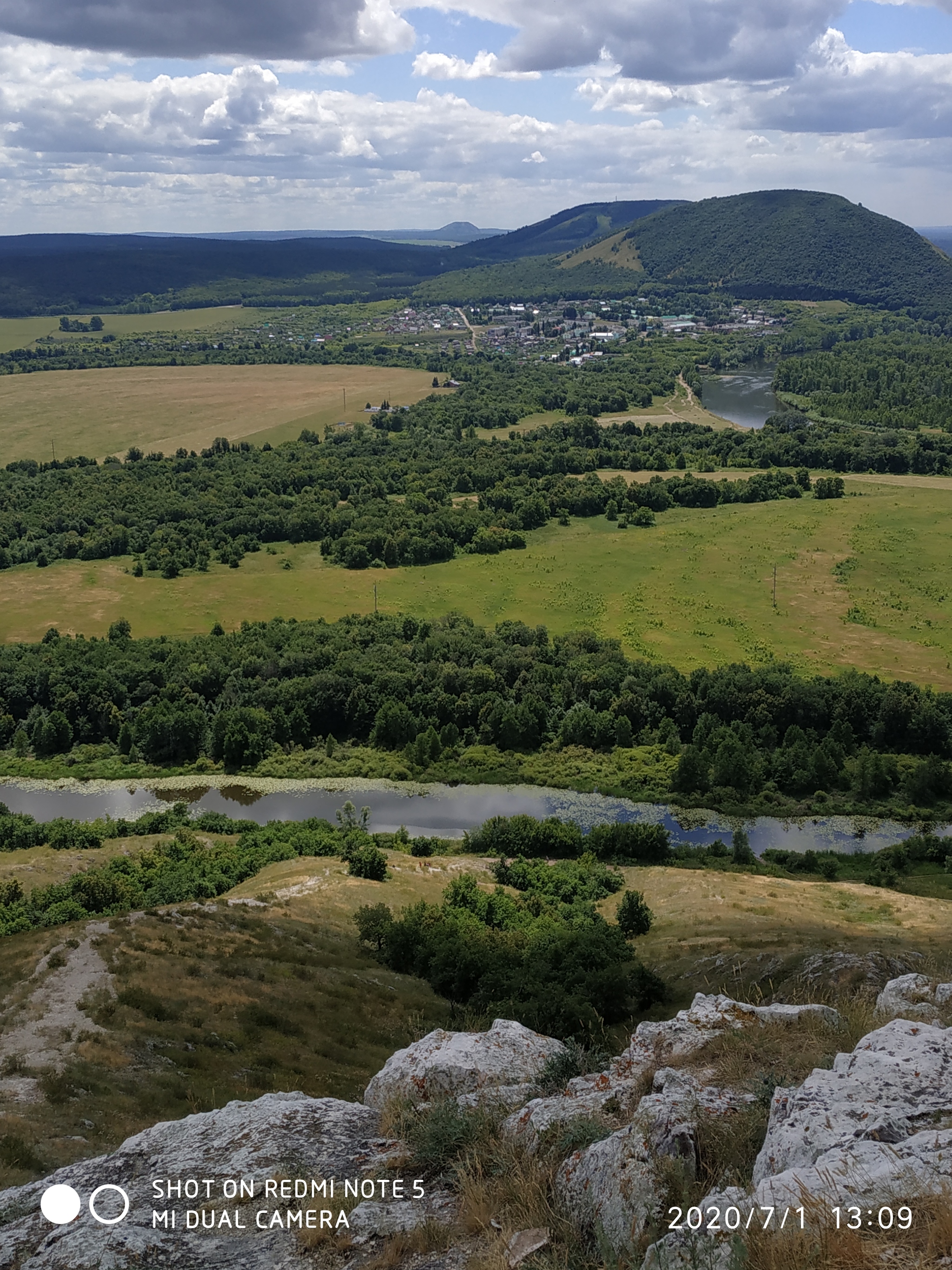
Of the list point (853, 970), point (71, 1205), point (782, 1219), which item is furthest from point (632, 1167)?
point (853, 970)

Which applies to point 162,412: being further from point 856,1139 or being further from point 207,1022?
point 856,1139

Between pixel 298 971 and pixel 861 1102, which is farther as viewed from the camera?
pixel 298 971

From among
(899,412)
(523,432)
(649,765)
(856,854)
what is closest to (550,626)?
Result: (649,765)

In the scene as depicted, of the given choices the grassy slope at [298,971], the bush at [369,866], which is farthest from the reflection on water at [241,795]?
the bush at [369,866]

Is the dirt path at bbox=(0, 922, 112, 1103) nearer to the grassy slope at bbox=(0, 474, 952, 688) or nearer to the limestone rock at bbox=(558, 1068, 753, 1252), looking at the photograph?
the limestone rock at bbox=(558, 1068, 753, 1252)

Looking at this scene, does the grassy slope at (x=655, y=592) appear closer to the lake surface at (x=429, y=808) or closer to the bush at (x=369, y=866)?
the lake surface at (x=429, y=808)
